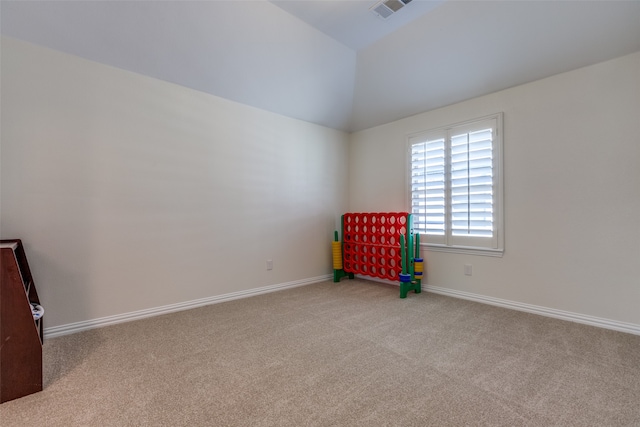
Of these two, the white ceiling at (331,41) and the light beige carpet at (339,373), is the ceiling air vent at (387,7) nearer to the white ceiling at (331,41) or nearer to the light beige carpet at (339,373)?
the white ceiling at (331,41)

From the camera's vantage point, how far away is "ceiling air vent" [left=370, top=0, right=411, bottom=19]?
2.41 metres

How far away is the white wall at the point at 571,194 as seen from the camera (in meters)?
2.29

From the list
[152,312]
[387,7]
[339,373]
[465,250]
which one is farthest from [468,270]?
[152,312]

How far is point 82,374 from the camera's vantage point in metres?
1.71

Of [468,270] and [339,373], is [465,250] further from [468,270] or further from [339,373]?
[339,373]

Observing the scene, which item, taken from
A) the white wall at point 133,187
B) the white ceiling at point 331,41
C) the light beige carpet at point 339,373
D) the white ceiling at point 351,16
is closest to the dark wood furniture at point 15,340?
the light beige carpet at point 339,373

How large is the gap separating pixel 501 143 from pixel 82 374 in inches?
152

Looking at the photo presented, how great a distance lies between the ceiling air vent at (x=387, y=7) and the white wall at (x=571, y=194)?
1314 millimetres

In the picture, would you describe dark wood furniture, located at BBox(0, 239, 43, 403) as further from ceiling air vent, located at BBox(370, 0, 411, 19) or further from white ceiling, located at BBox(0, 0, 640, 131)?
ceiling air vent, located at BBox(370, 0, 411, 19)

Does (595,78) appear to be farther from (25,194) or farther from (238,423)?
(25,194)

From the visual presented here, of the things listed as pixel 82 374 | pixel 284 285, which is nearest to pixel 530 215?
pixel 284 285

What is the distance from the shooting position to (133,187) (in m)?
2.59

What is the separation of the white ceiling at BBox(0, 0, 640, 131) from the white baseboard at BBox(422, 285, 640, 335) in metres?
2.17

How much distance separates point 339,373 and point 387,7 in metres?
2.89
